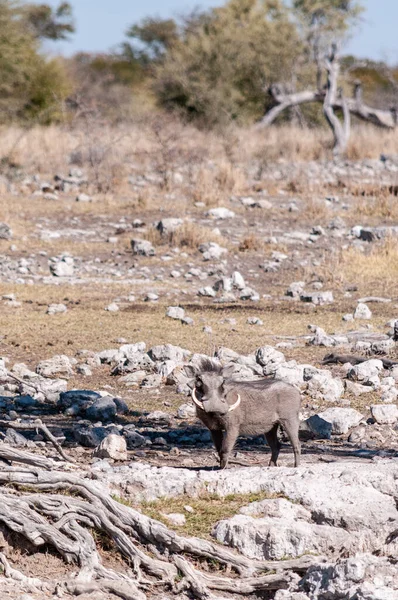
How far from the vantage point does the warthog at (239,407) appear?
5.62 meters

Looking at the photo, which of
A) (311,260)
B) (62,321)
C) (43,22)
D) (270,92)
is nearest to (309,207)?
(311,260)

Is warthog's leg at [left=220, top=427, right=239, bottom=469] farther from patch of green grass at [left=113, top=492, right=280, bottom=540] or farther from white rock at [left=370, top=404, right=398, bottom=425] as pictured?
white rock at [left=370, top=404, right=398, bottom=425]

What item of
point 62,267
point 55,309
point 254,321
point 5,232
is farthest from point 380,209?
point 55,309

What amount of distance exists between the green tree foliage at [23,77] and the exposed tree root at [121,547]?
21348 mm

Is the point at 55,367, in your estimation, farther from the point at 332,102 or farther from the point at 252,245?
the point at 332,102

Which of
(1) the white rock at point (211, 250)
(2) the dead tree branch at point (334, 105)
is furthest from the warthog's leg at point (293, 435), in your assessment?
(2) the dead tree branch at point (334, 105)

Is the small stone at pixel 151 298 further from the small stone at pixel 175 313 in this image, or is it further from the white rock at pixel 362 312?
the white rock at pixel 362 312

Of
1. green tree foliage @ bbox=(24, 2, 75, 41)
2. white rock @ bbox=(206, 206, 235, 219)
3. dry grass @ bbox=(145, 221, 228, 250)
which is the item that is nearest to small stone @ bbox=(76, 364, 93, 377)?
dry grass @ bbox=(145, 221, 228, 250)

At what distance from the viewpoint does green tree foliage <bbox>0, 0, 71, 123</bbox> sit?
26.6 meters

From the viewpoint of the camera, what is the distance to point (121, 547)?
4812 mm

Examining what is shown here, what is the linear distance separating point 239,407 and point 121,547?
4.40ft

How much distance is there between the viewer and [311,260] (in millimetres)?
14539

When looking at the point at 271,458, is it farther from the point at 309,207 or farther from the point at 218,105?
the point at 218,105

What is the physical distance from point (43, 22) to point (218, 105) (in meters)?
21.5
